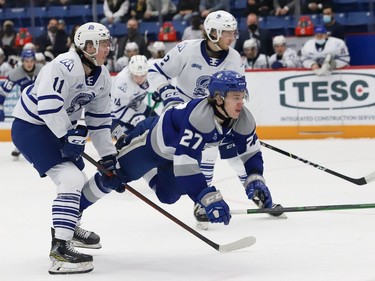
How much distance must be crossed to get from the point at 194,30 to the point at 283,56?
1295 millimetres

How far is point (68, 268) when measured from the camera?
4.73 meters

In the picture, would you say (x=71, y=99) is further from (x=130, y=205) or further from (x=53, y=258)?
(x=130, y=205)

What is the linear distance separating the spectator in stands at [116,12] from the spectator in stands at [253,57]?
2134mm

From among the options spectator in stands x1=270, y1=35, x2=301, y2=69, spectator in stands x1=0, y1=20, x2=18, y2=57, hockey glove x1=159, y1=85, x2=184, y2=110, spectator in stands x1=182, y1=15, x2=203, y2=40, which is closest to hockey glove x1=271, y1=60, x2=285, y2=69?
spectator in stands x1=270, y1=35, x2=301, y2=69

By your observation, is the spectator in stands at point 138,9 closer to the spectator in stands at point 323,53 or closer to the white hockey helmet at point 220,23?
the spectator in stands at point 323,53

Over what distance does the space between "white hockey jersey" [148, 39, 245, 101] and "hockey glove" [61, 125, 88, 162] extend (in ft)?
5.73

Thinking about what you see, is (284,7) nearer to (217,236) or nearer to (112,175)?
(217,236)

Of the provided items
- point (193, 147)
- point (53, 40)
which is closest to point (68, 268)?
point (193, 147)

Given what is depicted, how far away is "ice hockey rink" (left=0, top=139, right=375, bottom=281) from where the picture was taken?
4684 millimetres

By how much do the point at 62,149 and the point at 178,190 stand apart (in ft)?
2.20

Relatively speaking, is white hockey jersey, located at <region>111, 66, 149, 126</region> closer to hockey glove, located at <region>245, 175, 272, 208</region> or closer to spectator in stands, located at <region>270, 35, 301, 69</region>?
spectator in stands, located at <region>270, 35, 301, 69</region>

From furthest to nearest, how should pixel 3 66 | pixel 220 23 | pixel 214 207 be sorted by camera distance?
pixel 3 66 → pixel 220 23 → pixel 214 207

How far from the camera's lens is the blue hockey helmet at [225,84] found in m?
4.59

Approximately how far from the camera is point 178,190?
5.13 meters
